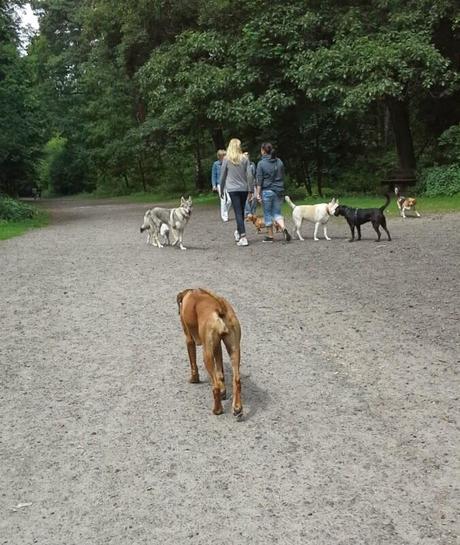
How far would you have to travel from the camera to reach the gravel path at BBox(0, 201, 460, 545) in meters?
3.08

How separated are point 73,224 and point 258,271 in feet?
44.1

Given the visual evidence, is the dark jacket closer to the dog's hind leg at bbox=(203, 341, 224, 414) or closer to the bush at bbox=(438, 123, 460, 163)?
the dog's hind leg at bbox=(203, 341, 224, 414)

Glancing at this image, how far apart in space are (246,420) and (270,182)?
8677 mm

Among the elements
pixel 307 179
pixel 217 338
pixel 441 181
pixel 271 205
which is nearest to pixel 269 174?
pixel 271 205

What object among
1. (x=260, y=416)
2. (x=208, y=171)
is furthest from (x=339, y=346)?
(x=208, y=171)

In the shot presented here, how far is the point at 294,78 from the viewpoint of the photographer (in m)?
21.3

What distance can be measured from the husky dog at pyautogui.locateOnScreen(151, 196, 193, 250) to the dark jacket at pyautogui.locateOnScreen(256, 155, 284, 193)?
59.0 inches

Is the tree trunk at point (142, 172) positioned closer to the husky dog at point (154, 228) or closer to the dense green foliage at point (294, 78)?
the dense green foliage at point (294, 78)

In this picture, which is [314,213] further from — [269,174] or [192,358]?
[192,358]

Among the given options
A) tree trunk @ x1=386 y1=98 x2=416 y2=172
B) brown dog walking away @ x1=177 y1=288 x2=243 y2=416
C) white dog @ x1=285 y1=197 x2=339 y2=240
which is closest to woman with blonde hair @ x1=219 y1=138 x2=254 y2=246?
white dog @ x1=285 y1=197 x2=339 y2=240

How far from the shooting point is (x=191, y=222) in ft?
63.6

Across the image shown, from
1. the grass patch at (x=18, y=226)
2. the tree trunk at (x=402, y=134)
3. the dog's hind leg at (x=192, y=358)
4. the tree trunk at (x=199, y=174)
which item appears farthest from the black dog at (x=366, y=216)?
the tree trunk at (x=199, y=174)

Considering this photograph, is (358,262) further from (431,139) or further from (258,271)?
(431,139)

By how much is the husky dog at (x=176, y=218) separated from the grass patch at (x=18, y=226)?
5.75 meters
